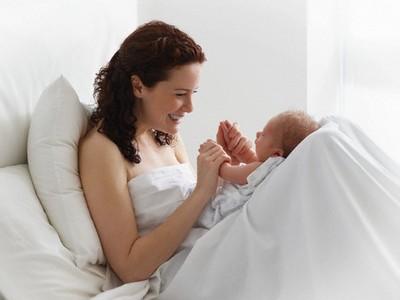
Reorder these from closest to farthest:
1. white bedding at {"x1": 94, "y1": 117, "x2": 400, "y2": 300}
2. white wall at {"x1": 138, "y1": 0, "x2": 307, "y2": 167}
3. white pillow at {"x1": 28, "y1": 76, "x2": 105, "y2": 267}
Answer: white bedding at {"x1": 94, "y1": 117, "x2": 400, "y2": 300}
white pillow at {"x1": 28, "y1": 76, "x2": 105, "y2": 267}
white wall at {"x1": 138, "y1": 0, "x2": 307, "y2": 167}

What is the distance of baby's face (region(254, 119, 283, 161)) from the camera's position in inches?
87.0

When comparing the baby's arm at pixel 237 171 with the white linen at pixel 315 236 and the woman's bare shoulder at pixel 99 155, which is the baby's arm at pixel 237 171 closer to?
the white linen at pixel 315 236

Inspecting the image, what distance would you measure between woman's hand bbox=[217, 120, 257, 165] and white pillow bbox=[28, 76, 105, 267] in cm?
43

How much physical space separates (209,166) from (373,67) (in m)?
1.54

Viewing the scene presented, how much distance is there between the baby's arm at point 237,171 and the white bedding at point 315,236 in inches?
4.6

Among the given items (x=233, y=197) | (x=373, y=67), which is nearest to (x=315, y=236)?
(x=233, y=197)

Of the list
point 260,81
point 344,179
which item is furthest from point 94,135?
point 260,81

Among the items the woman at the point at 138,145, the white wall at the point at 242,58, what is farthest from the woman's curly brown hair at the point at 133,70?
the white wall at the point at 242,58

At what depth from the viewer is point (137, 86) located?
228cm

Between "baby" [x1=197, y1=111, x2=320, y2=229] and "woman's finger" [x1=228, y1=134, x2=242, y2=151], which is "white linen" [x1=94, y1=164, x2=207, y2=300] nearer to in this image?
"baby" [x1=197, y1=111, x2=320, y2=229]

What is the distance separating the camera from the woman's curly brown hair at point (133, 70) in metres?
2.23

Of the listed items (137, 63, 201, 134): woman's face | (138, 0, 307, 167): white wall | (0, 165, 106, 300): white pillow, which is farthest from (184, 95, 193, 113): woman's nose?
(138, 0, 307, 167): white wall

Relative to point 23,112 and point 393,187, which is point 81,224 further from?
point 393,187

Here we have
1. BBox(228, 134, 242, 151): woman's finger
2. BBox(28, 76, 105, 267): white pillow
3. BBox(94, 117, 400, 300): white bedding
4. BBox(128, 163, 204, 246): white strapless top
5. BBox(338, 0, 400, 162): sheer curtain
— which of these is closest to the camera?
BBox(94, 117, 400, 300): white bedding
